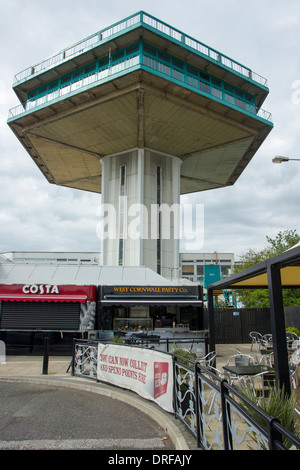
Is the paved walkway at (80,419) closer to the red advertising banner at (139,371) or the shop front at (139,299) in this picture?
the red advertising banner at (139,371)

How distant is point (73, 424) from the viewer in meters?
6.30

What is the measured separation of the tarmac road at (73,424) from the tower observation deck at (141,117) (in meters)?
22.2

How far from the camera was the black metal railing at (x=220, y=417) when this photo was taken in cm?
273

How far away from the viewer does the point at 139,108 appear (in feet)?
87.4

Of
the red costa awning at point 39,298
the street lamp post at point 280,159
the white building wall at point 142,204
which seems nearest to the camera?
the street lamp post at point 280,159

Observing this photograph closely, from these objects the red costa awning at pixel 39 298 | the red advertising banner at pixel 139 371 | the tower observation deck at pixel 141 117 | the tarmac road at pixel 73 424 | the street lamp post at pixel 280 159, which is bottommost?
the tarmac road at pixel 73 424

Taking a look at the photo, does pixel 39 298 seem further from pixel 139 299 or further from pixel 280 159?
pixel 280 159

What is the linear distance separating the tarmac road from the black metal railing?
687mm

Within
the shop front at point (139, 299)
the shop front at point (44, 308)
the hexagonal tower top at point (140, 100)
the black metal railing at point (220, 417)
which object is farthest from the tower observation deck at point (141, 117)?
the black metal railing at point (220, 417)

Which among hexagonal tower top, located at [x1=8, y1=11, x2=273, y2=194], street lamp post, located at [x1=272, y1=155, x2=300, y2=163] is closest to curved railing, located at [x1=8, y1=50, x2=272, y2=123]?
hexagonal tower top, located at [x1=8, y1=11, x2=273, y2=194]

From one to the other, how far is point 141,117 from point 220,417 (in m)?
26.5

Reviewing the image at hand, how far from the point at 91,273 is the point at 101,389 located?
36.4 ft

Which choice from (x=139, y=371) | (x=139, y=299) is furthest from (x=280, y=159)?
(x=139, y=371)
